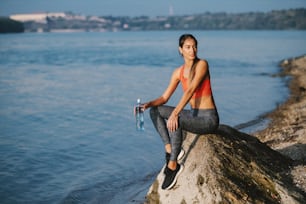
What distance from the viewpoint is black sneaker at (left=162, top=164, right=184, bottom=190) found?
6.36 meters

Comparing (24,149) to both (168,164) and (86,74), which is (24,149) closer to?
(168,164)

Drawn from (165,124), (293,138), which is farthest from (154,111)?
(293,138)

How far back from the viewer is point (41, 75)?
36.8 m

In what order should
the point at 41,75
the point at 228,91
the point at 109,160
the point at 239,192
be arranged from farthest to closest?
the point at 41,75, the point at 228,91, the point at 109,160, the point at 239,192

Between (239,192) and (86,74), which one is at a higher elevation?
(239,192)

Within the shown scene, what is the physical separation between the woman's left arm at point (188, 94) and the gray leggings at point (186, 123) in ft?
0.35

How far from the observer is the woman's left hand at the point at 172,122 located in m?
6.31

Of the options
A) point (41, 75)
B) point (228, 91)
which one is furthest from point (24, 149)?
point (41, 75)

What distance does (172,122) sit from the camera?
20.7 ft

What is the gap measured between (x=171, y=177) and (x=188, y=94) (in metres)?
1.30

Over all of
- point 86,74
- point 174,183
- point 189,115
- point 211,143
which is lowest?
point 86,74

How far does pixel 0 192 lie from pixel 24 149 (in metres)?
3.84

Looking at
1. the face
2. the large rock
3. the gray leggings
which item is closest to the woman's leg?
the gray leggings

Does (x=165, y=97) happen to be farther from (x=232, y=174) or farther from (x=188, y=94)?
(x=232, y=174)
